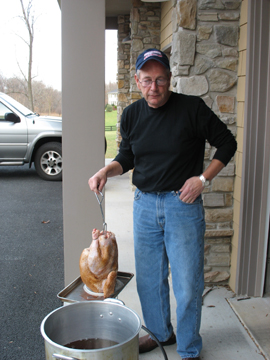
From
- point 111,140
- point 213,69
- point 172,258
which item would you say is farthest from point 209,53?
point 111,140

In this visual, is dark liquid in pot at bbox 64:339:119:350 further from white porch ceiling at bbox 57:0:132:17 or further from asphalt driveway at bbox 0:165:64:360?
white porch ceiling at bbox 57:0:132:17

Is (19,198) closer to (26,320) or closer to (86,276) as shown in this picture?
(26,320)

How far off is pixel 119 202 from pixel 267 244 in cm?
401

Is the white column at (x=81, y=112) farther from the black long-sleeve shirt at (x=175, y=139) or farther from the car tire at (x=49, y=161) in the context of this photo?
the car tire at (x=49, y=161)

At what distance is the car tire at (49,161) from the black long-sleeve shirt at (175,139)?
662 centimetres

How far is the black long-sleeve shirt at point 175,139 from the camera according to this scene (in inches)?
87.4

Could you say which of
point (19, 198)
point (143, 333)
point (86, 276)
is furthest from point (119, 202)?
point (86, 276)

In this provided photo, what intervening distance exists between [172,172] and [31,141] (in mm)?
7028

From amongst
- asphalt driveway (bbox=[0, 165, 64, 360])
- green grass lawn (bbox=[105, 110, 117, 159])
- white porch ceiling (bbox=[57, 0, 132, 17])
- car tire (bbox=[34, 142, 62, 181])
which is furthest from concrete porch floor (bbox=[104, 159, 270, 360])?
green grass lawn (bbox=[105, 110, 117, 159])

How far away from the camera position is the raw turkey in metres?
1.88

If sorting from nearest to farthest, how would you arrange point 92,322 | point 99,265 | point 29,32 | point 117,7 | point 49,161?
point 92,322 < point 99,265 < point 117,7 < point 49,161 < point 29,32

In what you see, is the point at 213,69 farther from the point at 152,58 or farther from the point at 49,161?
the point at 49,161

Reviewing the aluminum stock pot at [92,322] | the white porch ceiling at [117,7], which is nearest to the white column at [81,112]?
the aluminum stock pot at [92,322]

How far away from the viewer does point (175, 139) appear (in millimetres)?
2219
